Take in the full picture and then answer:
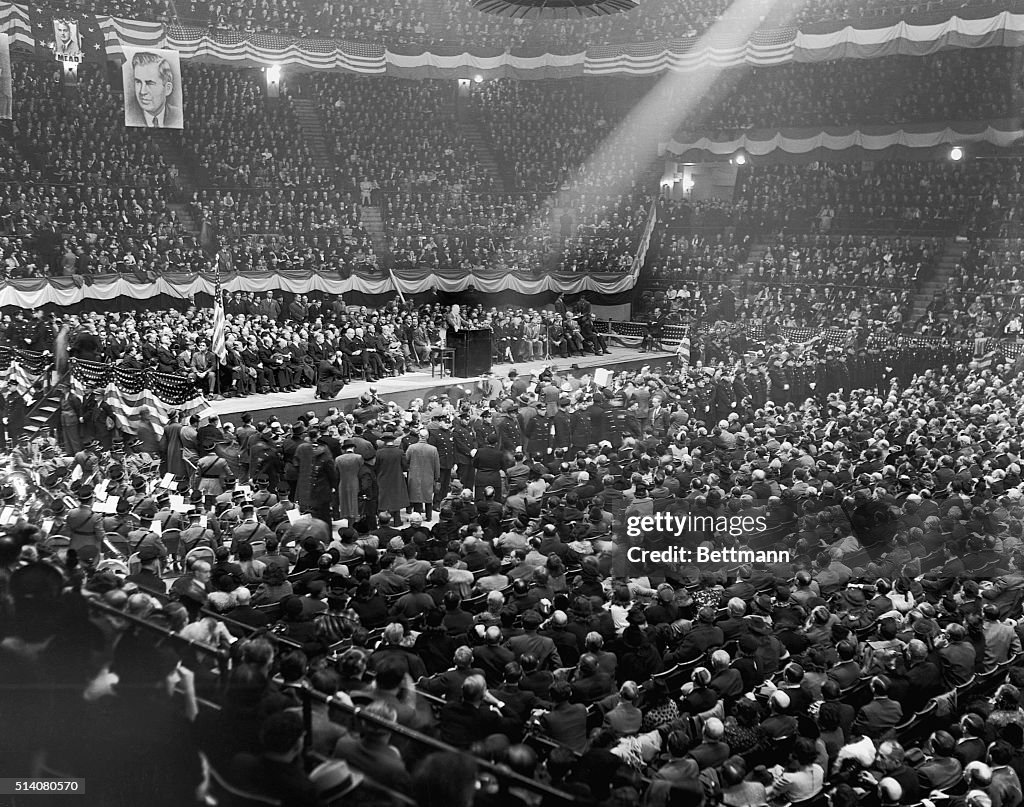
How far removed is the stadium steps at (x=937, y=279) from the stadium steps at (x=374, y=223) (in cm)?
1795

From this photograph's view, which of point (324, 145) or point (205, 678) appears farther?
point (324, 145)

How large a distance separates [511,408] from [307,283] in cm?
1333

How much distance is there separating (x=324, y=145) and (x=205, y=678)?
35.3 m

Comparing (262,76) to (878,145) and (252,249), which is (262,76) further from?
(878,145)

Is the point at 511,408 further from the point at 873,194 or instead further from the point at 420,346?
the point at 873,194

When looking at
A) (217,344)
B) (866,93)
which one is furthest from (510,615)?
(866,93)

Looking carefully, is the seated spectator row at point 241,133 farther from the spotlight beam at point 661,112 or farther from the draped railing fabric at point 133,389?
the draped railing fabric at point 133,389

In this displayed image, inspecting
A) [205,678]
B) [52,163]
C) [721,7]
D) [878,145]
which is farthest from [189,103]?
[205,678]

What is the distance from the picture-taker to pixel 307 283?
30.3 metres

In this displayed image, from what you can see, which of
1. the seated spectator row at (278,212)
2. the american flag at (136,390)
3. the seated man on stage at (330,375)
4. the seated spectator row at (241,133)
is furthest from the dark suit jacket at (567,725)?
the seated spectator row at (241,133)

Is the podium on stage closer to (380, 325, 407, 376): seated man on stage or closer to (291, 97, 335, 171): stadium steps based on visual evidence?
(380, 325, 407, 376): seated man on stage

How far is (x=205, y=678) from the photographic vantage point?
21.5 ft

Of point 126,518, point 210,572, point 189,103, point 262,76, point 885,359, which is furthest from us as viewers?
point 262,76

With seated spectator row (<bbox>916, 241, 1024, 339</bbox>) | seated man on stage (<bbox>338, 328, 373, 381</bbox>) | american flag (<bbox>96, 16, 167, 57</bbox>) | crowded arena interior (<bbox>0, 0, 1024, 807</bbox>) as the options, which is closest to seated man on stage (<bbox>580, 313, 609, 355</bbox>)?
crowded arena interior (<bbox>0, 0, 1024, 807</bbox>)
